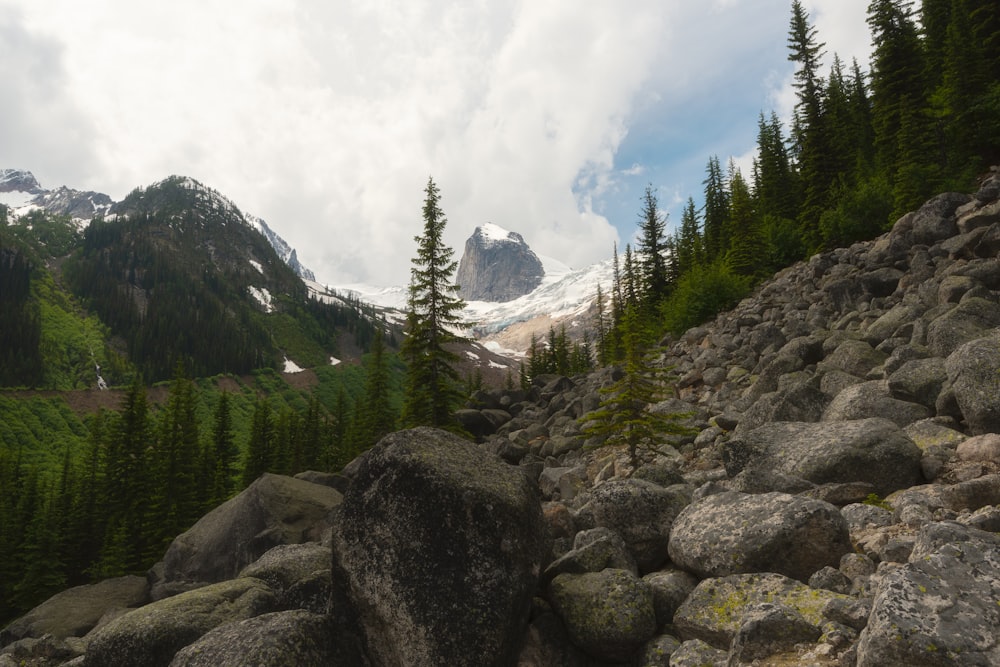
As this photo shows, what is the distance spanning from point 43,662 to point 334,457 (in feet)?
160

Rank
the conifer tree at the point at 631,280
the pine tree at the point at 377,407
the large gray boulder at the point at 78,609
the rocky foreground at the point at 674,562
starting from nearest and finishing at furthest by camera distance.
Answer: the rocky foreground at the point at 674,562, the large gray boulder at the point at 78,609, the pine tree at the point at 377,407, the conifer tree at the point at 631,280

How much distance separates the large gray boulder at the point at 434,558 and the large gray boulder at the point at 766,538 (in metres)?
2.19

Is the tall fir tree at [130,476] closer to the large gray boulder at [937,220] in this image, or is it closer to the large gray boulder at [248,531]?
the large gray boulder at [248,531]

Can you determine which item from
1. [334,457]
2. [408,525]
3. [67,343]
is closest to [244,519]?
[408,525]

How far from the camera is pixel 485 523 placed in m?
6.59

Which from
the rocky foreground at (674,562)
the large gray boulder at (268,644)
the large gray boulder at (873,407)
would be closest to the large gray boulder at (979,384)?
the rocky foreground at (674,562)

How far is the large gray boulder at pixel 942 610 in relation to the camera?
11.8 ft

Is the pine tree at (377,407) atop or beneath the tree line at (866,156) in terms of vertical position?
beneath

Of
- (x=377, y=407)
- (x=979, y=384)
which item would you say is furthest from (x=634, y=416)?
(x=377, y=407)

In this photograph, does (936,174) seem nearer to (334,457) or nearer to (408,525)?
(408,525)

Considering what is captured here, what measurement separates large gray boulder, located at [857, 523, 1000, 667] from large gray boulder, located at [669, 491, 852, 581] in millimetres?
1691

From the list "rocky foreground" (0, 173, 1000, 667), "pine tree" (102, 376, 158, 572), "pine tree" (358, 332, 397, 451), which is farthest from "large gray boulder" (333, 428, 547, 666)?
"pine tree" (102, 376, 158, 572)

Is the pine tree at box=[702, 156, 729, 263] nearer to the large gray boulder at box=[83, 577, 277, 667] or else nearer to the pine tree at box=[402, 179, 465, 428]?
the pine tree at box=[402, 179, 465, 428]

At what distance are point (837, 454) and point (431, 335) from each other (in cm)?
2417
